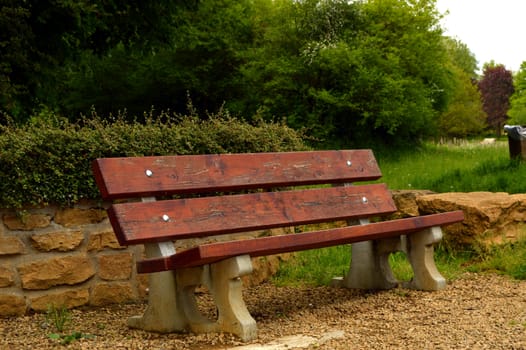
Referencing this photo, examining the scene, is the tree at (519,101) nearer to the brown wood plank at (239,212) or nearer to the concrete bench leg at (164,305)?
the brown wood plank at (239,212)

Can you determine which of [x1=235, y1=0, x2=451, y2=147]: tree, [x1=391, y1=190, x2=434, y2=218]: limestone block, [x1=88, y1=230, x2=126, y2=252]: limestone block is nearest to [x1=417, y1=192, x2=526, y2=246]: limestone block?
[x1=391, y1=190, x2=434, y2=218]: limestone block

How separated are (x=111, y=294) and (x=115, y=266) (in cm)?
19

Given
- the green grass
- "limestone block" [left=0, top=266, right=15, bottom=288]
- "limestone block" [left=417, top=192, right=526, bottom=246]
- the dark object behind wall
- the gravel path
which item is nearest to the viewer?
the gravel path

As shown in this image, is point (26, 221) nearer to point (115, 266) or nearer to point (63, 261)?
point (63, 261)

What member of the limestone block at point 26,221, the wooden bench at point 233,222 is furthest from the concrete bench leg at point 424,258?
the limestone block at point 26,221

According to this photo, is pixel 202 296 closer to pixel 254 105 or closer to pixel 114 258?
pixel 114 258

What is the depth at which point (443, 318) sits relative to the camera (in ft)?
12.8

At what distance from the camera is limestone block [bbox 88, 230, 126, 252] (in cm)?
496

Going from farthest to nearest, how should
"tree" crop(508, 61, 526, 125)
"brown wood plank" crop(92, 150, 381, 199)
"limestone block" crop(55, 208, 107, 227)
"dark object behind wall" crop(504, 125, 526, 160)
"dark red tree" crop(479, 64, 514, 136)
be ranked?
"dark red tree" crop(479, 64, 514, 136) < "tree" crop(508, 61, 526, 125) < "dark object behind wall" crop(504, 125, 526, 160) < "limestone block" crop(55, 208, 107, 227) < "brown wood plank" crop(92, 150, 381, 199)

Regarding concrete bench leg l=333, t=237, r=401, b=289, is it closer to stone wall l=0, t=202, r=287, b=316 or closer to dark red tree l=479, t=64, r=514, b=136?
stone wall l=0, t=202, r=287, b=316

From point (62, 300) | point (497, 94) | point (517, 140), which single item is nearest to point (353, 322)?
point (62, 300)

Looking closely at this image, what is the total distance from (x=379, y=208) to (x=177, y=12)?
9469mm

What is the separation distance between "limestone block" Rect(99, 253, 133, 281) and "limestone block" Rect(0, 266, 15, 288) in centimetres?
60

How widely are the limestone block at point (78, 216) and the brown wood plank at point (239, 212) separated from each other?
4.09ft
